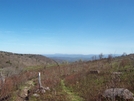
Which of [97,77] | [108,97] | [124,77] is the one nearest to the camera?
[108,97]

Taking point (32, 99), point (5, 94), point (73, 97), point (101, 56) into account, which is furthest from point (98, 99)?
point (101, 56)

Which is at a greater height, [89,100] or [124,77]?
[124,77]

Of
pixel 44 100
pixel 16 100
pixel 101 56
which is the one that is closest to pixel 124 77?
pixel 44 100

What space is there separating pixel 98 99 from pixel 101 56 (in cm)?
2407

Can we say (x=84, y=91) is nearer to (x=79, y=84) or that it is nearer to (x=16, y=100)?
(x=79, y=84)

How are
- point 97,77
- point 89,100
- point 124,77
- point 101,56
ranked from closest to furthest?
point 89,100 → point 124,77 → point 97,77 → point 101,56

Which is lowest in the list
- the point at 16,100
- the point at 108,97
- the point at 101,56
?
the point at 16,100

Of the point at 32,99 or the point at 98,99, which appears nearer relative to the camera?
the point at 98,99

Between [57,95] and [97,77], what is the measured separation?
19.1 feet

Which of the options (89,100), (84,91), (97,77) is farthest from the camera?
(97,77)

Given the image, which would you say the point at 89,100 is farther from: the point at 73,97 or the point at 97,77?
the point at 97,77

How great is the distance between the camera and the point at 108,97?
34.1ft

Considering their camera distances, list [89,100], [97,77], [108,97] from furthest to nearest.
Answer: [97,77] → [89,100] → [108,97]

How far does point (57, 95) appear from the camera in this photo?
1295 cm
